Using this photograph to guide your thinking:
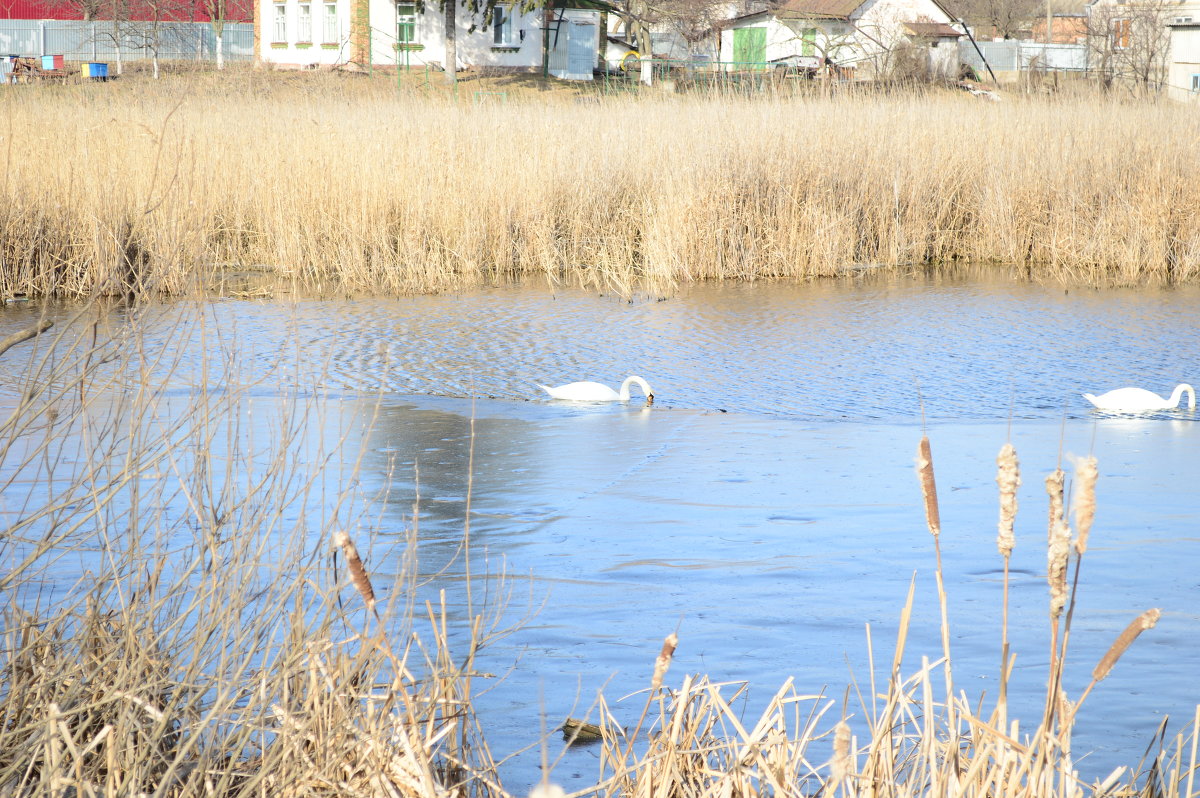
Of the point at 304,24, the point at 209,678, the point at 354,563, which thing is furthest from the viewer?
the point at 304,24

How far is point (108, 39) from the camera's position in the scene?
36562 mm

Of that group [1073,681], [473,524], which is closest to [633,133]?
[473,524]

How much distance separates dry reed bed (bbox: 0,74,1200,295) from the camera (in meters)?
10.8

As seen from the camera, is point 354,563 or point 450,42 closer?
point 354,563

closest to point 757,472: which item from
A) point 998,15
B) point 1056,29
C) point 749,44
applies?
point 749,44

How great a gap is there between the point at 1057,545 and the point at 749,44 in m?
43.7

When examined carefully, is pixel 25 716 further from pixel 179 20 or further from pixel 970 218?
pixel 179 20

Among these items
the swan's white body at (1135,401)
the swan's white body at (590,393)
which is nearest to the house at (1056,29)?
the swan's white body at (1135,401)

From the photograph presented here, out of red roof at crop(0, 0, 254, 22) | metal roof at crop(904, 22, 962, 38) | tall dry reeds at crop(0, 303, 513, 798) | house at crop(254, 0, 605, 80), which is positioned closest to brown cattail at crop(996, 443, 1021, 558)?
tall dry reeds at crop(0, 303, 513, 798)

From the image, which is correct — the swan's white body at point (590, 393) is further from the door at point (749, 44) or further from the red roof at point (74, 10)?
the door at point (749, 44)

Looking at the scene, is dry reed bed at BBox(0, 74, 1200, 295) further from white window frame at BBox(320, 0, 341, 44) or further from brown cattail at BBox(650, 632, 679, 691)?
white window frame at BBox(320, 0, 341, 44)

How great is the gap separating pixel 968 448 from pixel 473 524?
2436 millimetres

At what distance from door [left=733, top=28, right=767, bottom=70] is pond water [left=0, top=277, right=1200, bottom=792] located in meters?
33.9

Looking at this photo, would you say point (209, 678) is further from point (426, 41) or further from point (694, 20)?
point (694, 20)
